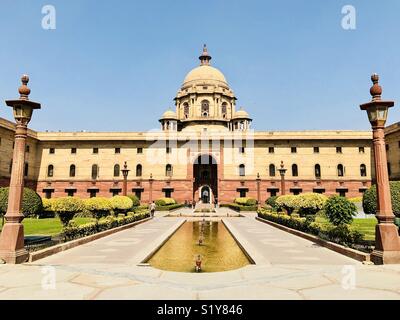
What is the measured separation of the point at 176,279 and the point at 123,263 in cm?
226

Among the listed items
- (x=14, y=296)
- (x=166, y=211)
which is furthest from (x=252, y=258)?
(x=166, y=211)

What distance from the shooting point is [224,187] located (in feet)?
142

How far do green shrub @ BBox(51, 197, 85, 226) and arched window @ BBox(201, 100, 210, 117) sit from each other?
42927 mm

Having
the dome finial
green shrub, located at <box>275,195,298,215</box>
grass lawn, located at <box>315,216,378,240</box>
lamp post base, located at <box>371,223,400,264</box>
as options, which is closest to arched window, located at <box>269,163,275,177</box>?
green shrub, located at <box>275,195,298,215</box>

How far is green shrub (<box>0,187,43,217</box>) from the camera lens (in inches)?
399

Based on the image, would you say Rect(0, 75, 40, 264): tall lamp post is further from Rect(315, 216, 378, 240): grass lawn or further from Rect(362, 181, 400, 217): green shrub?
Rect(362, 181, 400, 217): green shrub

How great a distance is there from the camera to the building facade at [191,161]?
1688 inches

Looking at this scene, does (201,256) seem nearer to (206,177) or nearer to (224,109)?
(206,177)

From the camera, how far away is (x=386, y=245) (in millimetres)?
7621

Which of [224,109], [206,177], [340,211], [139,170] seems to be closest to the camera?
[340,211]

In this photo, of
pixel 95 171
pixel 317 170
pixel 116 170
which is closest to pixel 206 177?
pixel 116 170

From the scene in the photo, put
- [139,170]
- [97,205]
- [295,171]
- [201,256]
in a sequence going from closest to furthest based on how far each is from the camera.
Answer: [201,256]
[97,205]
[295,171]
[139,170]

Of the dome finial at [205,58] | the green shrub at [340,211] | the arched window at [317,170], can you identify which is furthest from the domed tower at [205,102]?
the green shrub at [340,211]

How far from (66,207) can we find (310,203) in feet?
38.3
